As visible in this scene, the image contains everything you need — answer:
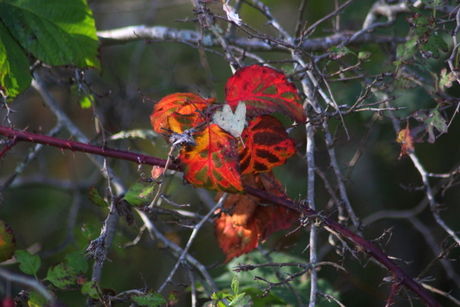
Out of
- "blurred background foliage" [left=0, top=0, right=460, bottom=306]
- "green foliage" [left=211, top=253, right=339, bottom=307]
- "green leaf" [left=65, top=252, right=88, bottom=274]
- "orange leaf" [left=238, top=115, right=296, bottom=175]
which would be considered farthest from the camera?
"blurred background foliage" [left=0, top=0, right=460, bottom=306]

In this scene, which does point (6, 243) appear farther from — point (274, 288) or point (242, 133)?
point (274, 288)

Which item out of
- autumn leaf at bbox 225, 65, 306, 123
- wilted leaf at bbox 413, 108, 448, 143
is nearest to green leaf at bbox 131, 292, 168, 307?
autumn leaf at bbox 225, 65, 306, 123

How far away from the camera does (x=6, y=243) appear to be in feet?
2.86

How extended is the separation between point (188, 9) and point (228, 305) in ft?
8.86

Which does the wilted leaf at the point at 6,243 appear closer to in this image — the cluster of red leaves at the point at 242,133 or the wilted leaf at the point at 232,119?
the cluster of red leaves at the point at 242,133

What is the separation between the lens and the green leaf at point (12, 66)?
0.98 metres

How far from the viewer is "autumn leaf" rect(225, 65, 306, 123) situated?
847 mm

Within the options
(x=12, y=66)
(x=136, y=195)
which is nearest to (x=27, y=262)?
(x=136, y=195)

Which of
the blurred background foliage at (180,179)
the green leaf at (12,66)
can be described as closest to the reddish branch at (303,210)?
the green leaf at (12,66)

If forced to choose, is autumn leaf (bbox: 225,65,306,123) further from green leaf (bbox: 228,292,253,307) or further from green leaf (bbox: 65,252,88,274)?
green leaf (bbox: 65,252,88,274)

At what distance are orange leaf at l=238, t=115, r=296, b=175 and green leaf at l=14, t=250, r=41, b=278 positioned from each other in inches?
19.6

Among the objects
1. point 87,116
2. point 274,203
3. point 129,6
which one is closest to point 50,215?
point 87,116

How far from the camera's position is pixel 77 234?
1885 mm

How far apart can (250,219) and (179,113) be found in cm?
33
